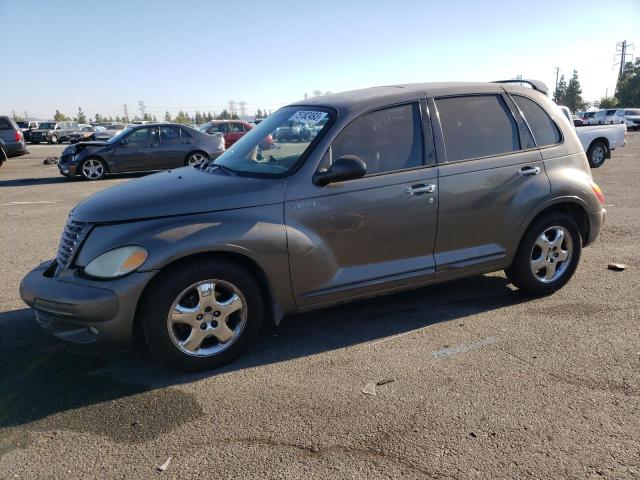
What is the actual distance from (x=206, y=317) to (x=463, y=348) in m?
1.86

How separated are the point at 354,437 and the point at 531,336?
192 centimetres

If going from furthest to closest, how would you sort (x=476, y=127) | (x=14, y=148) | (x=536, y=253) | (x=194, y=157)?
(x=14, y=148), (x=194, y=157), (x=536, y=253), (x=476, y=127)

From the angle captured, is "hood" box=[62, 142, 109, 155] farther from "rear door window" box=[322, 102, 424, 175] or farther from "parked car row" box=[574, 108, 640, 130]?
"parked car row" box=[574, 108, 640, 130]

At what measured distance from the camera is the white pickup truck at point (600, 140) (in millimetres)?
15406

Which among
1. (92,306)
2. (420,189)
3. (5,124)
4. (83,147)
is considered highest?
(5,124)

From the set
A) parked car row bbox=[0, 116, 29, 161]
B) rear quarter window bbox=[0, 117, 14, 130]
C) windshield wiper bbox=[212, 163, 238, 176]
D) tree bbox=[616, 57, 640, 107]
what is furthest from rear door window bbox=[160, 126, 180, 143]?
tree bbox=[616, 57, 640, 107]

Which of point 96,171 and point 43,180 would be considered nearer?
point 96,171

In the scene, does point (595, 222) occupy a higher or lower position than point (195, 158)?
higher

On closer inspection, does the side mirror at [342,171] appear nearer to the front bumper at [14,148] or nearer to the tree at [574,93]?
the front bumper at [14,148]

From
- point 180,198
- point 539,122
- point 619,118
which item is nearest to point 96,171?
point 180,198

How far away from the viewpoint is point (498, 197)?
4469 mm

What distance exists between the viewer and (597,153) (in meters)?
15.7

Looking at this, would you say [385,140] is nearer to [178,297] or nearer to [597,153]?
[178,297]

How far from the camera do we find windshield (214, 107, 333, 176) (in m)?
4.06
